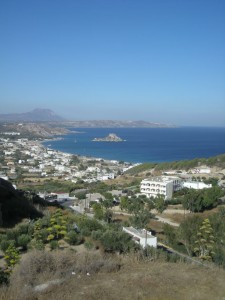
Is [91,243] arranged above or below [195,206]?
above

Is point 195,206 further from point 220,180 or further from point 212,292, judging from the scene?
point 212,292

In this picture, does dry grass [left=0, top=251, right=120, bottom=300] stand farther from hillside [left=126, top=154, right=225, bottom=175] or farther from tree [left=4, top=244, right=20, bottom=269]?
hillside [left=126, top=154, right=225, bottom=175]

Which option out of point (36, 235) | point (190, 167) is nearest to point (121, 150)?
point (190, 167)

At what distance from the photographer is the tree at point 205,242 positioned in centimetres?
1288

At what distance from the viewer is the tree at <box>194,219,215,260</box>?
42.2 ft

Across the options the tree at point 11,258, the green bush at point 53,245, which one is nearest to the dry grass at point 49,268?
the tree at point 11,258

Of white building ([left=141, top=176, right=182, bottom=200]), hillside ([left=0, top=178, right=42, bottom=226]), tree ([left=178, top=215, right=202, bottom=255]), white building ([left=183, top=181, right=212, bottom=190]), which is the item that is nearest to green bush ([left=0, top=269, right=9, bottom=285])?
hillside ([left=0, top=178, right=42, bottom=226])

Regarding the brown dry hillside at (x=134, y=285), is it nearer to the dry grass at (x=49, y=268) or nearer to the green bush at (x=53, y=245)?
the dry grass at (x=49, y=268)

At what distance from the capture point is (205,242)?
13648 millimetres

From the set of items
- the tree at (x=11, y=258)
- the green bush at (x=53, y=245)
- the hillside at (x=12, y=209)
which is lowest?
the hillside at (x=12, y=209)

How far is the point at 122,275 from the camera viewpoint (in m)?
5.79

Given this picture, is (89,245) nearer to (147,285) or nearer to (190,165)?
(147,285)

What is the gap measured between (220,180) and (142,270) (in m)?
36.0

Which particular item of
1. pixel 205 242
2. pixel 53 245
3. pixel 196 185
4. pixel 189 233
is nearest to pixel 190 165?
pixel 196 185
